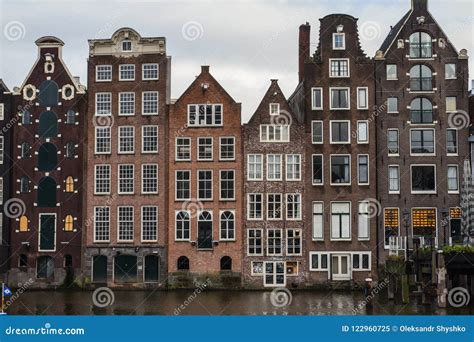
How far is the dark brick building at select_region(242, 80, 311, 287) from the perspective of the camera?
56.9 meters

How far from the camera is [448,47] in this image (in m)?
57.5

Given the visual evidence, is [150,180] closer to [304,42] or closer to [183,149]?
[183,149]

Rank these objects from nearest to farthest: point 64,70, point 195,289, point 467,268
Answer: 1. point 467,268
2. point 195,289
3. point 64,70

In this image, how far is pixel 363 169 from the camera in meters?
57.4

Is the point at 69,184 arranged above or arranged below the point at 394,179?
below

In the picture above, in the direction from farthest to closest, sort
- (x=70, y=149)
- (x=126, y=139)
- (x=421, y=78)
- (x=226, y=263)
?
1. (x=70, y=149)
2. (x=126, y=139)
3. (x=421, y=78)
4. (x=226, y=263)

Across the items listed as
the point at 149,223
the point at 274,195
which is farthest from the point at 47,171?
the point at 274,195

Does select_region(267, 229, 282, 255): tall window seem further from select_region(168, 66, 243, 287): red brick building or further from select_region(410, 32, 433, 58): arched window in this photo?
select_region(410, 32, 433, 58): arched window

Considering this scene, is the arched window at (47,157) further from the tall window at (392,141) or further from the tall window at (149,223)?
the tall window at (392,141)

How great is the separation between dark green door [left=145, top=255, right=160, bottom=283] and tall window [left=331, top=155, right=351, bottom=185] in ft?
46.9

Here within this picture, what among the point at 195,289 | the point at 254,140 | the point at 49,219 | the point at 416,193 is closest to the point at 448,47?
the point at 416,193

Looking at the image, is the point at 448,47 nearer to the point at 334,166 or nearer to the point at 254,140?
the point at 334,166

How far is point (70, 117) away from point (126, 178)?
6.57 metres

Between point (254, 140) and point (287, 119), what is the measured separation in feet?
9.46
